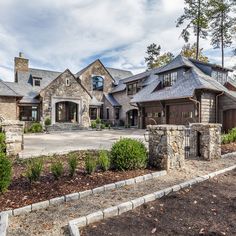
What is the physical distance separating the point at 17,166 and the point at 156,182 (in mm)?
4126

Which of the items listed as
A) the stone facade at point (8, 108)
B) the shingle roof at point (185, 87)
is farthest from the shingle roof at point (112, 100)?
the stone facade at point (8, 108)

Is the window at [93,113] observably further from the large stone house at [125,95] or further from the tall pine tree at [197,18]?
the tall pine tree at [197,18]

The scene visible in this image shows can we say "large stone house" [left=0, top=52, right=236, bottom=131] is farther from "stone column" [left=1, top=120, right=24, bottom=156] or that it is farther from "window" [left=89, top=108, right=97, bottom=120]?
"stone column" [left=1, top=120, right=24, bottom=156]

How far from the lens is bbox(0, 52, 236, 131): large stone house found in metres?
16.9

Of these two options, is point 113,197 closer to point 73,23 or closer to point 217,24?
point 73,23

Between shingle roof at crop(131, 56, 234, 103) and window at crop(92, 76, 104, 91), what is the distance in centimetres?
963

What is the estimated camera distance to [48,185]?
180 inches

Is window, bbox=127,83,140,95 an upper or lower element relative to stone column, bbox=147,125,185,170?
upper

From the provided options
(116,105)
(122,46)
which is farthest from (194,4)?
(116,105)

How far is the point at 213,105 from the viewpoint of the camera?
17.2 m

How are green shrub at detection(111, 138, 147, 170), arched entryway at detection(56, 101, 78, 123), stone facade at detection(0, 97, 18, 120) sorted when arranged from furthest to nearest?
arched entryway at detection(56, 101, 78, 123) → stone facade at detection(0, 97, 18, 120) → green shrub at detection(111, 138, 147, 170)

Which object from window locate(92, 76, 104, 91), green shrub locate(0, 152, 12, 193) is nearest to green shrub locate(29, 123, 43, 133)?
window locate(92, 76, 104, 91)

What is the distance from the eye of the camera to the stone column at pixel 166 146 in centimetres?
594

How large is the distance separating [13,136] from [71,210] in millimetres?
5548
